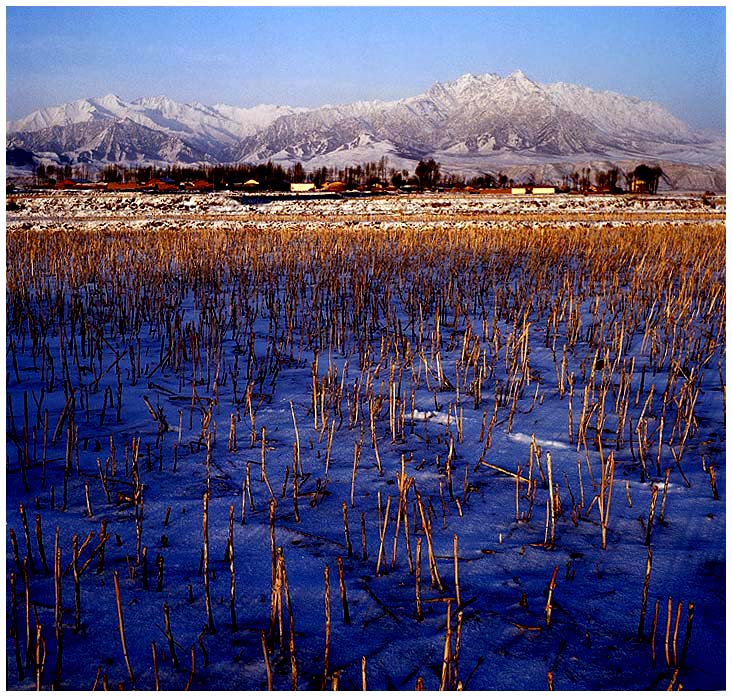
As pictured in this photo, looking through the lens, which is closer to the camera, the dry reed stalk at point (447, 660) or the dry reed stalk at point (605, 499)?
the dry reed stalk at point (447, 660)

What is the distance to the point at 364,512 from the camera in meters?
2.65

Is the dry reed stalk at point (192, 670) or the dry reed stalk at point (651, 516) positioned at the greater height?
the dry reed stalk at point (651, 516)

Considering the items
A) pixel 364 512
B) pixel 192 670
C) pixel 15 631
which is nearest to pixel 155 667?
pixel 192 670

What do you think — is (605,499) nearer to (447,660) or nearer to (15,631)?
(447,660)

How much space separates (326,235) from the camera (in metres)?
12.9

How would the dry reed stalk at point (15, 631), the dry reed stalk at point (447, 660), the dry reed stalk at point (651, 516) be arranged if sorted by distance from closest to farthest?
the dry reed stalk at point (447, 660), the dry reed stalk at point (15, 631), the dry reed stalk at point (651, 516)

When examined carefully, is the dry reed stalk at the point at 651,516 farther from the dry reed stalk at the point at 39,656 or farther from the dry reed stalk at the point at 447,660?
the dry reed stalk at the point at 39,656

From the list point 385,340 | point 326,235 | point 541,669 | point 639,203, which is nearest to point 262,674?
point 541,669

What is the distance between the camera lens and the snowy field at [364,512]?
6.19ft

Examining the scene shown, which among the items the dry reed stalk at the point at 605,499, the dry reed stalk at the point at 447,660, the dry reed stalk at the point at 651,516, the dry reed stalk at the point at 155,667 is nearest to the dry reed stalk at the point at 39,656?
the dry reed stalk at the point at 155,667

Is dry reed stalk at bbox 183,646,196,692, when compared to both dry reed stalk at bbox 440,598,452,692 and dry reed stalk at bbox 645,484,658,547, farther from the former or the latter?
dry reed stalk at bbox 645,484,658,547

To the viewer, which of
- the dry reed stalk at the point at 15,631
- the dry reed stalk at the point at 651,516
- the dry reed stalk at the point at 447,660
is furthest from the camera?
the dry reed stalk at the point at 651,516

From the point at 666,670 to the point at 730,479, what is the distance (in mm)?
1010

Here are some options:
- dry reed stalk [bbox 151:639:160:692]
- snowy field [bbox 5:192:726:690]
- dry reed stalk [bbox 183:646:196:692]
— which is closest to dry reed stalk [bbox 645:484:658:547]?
snowy field [bbox 5:192:726:690]
